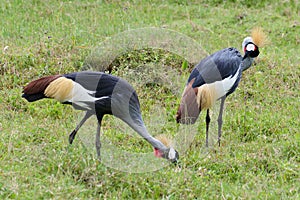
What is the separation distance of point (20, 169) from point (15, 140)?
74 centimetres

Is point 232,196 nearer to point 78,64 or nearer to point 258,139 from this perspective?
point 258,139

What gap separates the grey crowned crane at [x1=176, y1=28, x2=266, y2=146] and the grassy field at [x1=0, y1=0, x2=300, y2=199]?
38cm

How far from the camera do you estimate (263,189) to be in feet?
16.9

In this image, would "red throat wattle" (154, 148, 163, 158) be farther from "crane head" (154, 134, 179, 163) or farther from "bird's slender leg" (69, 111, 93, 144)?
"bird's slender leg" (69, 111, 93, 144)

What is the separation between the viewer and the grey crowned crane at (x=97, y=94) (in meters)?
5.36

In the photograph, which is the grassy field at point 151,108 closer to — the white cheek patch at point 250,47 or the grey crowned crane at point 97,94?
the grey crowned crane at point 97,94

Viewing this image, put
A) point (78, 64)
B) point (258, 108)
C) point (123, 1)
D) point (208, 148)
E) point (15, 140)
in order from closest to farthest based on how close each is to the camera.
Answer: point (15, 140) < point (208, 148) < point (258, 108) < point (78, 64) < point (123, 1)

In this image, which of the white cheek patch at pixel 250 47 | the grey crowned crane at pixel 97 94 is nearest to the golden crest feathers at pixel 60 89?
the grey crowned crane at pixel 97 94

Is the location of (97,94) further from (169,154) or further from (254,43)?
(254,43)

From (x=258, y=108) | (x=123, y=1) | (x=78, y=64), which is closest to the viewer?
(x=258, y=108)

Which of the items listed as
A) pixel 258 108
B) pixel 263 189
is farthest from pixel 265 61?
pixel 263 189

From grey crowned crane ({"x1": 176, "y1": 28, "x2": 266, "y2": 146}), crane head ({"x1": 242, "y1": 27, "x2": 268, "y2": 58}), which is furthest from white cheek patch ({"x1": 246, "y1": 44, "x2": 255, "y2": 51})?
grey crowned crane ({"x1": 176, "y1": 28, "x2": 266, "y2": 146})

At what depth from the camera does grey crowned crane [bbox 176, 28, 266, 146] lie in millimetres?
5770

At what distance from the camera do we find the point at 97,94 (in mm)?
5383
